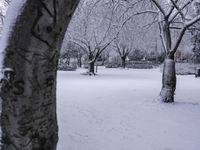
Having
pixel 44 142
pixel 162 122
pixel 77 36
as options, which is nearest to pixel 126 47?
pixel 77 36

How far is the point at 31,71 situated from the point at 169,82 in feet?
32.8

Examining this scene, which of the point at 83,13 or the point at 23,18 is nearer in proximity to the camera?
the point at 23,18

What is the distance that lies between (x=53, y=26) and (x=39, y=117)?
837 mm

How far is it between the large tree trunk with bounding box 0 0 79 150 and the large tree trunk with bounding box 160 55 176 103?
958cm

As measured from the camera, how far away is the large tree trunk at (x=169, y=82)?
1196 centimetres

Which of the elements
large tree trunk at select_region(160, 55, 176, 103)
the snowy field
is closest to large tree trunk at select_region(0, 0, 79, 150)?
the snowy field

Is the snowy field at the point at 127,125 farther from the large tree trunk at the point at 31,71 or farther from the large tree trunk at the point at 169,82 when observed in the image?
the large tree trunk at the point at 31,71

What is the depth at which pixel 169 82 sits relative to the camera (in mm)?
12047

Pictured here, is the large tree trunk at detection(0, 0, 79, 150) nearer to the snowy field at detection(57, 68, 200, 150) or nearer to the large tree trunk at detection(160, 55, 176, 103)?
the snowy field at detection(57, 68, 200, 150)

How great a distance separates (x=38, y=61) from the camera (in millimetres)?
2666

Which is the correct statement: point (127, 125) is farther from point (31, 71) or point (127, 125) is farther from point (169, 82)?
point (31, 71)

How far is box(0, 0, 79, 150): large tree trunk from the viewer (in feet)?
8.39

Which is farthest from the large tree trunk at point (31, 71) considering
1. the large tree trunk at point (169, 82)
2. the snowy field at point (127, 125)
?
the large tree trunk at point (169, 82)

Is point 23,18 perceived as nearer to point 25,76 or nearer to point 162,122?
point 25,76
